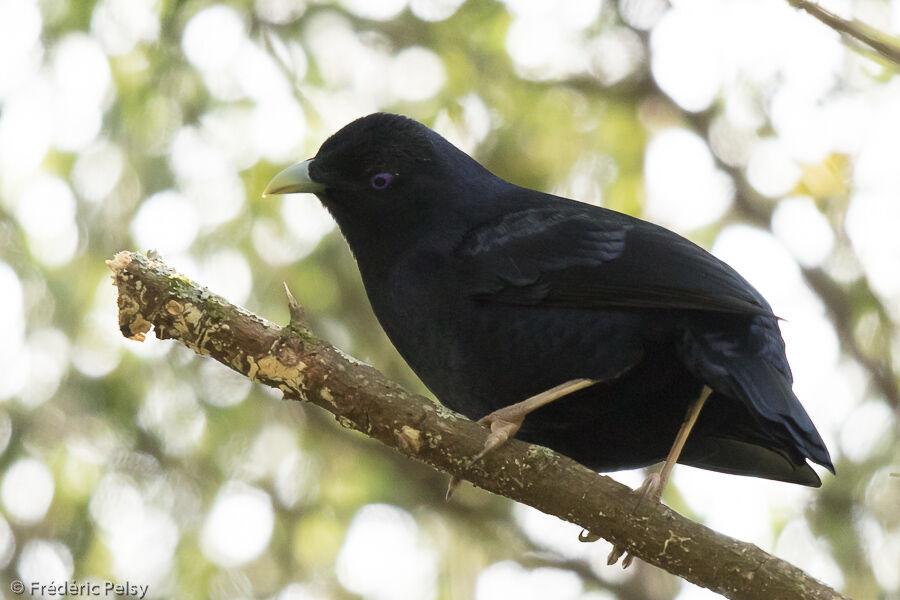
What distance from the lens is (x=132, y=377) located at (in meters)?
5.48

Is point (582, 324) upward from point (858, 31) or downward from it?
downward

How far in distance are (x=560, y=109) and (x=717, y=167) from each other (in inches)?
46.0

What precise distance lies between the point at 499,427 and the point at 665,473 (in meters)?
0.65

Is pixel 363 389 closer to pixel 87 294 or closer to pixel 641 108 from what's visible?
pixel 87 294

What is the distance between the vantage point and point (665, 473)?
349 cm

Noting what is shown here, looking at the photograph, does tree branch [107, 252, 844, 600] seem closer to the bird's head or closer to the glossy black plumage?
the glossy black plumage

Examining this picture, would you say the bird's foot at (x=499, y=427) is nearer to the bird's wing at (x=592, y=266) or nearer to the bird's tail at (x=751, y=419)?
the bird's wing at (x=592, y=266)

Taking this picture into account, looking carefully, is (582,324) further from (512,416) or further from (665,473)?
(665,473)

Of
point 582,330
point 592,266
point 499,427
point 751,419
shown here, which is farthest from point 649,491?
point 592,266

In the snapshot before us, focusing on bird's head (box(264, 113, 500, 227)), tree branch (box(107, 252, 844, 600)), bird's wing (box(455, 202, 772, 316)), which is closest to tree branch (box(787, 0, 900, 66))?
bird's wing (box(455, 202, 772, 316))

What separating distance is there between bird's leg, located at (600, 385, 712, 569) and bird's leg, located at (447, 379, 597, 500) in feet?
1.41

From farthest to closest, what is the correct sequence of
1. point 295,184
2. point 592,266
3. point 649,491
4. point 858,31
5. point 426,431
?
point 295,184, point 592,266, point 649,491, point 426,431, point 858,31

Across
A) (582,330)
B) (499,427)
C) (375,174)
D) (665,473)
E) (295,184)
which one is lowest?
(499,427)

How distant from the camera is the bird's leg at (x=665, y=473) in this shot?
3.24 metres
